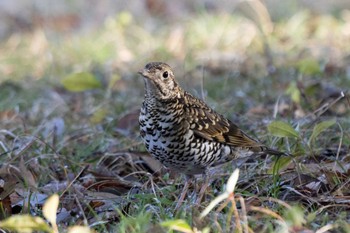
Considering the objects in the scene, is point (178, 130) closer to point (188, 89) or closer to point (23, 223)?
point (23, 223)

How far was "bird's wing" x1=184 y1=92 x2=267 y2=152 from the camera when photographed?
4.69m

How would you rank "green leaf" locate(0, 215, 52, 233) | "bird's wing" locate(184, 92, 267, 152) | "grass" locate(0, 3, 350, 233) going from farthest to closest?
"bird's wing" locate(184, 92, 267, 152) < "grass" locate(0, 3, 350, 233) < "green leaf" locate(0, 215, 52, 233)

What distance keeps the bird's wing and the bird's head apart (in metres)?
0.16

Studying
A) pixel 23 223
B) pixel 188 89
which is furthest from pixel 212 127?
pixel 188 89

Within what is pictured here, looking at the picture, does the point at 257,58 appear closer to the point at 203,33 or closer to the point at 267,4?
the point at 203,33

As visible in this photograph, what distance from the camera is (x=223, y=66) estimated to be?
8.82m

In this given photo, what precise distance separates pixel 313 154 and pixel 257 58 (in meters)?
→ 4.08

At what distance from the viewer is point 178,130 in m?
4.55

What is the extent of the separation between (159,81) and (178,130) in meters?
0.32

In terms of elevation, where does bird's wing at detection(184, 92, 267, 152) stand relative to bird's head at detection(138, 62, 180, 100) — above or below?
below

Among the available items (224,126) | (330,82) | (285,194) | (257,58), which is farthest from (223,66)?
(285,194)

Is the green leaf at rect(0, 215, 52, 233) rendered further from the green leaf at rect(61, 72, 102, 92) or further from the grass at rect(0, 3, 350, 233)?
the green leaf at rect(61, 72, 102, 92)

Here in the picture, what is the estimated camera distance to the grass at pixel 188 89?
4.01m

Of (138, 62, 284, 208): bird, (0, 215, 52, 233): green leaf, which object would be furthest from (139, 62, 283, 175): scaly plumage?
(0, 215, 52, 233): green leaf
